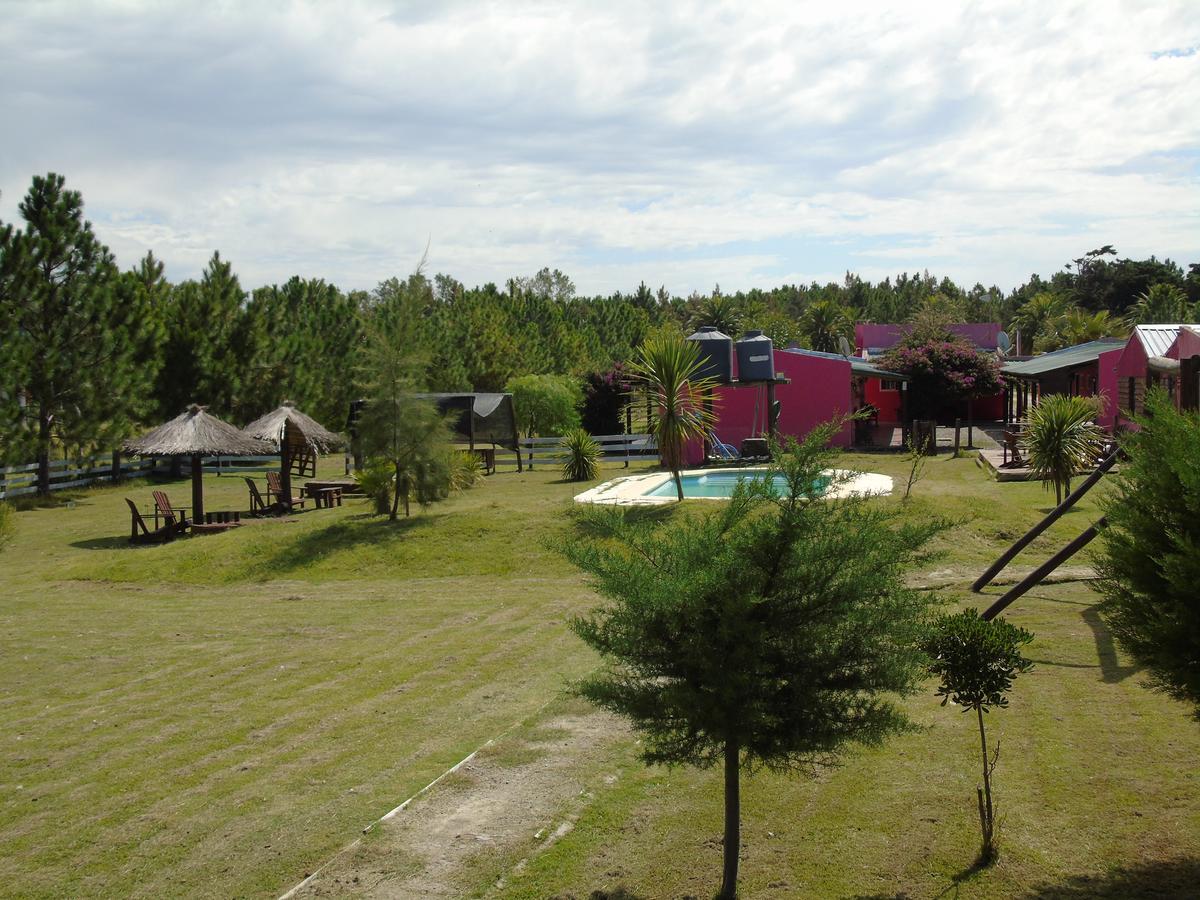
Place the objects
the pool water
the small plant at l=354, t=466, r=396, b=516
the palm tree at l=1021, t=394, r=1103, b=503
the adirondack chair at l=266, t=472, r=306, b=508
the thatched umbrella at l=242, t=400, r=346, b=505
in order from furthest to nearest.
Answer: the adirondack chair at l=266, t=472, r=306, b=508, the thatched umbrella at l=242, t=400, r=346, b=505, the pool water, the small plant at l=354, t=466, r=396, b=516, the palm tree at l=1021, t=394, r=1103, b=503

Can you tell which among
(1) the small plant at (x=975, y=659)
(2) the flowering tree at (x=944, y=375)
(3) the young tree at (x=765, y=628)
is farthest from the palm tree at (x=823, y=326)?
(3) the young tree at (x=765, y=628)

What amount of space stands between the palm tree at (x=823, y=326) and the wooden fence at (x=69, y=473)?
160 feet

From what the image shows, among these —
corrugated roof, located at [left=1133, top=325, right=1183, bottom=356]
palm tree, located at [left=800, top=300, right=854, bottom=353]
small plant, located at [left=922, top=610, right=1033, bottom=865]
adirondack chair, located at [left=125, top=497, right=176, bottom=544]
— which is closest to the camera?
small plant, located at [left=922, top=610, right=1033, bottom=865]

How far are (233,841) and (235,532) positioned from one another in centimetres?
1373

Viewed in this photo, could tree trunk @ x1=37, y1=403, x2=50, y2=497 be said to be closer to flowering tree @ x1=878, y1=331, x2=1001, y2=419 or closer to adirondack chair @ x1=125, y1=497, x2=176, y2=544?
adirondack chair @ x1=125, y1=497, x2=176, y2=544

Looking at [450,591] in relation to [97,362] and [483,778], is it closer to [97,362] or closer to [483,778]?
[483,778]

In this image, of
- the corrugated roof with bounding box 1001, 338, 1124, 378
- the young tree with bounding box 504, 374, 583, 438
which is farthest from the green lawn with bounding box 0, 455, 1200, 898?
the young tree with bounding box 504, 374, 583, 438

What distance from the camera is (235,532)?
2012 centimetres

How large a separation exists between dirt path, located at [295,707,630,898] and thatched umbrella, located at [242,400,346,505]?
1670 cm

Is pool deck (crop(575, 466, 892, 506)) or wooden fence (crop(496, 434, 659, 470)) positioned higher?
wooden fence (crop(496, 434, 659, 470))

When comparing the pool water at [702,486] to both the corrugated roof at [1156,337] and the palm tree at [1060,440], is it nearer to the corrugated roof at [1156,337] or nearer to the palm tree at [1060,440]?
the palm tree at [1060,440]

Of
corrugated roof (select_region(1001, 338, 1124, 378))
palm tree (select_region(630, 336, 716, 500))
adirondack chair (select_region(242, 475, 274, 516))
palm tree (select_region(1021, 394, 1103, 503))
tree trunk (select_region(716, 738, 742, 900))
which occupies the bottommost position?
tree trunk (select_region(716, 738, 742, 900))

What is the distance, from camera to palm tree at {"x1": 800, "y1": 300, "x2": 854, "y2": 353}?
74.6 m

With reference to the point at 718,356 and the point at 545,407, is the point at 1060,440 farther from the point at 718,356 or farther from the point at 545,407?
the point at 545,407
